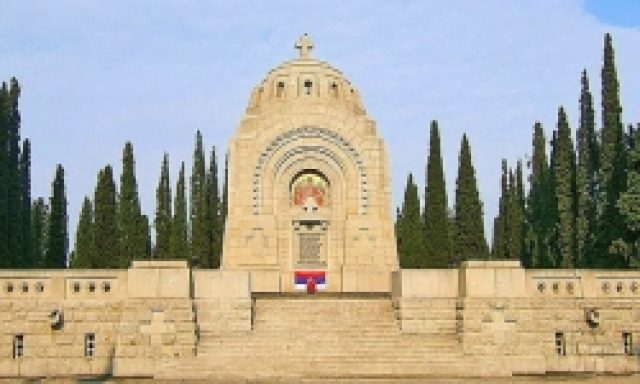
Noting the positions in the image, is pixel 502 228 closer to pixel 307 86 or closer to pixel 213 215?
pixel 213 215

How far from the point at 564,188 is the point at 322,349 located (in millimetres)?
23585

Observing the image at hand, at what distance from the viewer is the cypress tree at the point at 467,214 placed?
49375 mm

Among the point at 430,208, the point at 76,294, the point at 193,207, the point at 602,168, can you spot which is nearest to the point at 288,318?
the point at 76,294

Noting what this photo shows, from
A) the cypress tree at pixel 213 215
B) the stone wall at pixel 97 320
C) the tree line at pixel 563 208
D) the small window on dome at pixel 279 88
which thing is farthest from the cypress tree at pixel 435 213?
the stone wall at pixel 97 320

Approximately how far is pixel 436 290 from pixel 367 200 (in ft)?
37.1

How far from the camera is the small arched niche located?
39531 mm

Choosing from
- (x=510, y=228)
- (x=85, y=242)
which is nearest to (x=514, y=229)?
(x=510, y=228)

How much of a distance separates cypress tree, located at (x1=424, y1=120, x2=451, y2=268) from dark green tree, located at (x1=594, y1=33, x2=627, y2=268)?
37.0 feet

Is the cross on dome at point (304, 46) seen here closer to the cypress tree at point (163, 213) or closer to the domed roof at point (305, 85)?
the domed roof at point (305, 85)

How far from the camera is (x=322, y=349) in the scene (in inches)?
1041

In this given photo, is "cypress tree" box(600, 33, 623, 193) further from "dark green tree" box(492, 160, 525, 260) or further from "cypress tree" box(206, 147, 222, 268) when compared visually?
"cypress tree" box(206, 147, 222, 268)

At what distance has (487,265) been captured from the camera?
27547mm

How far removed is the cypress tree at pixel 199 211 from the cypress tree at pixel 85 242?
6.46m

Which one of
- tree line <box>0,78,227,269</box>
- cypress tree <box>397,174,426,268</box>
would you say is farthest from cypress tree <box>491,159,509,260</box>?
tree line <box>0,78,227,269</box>
